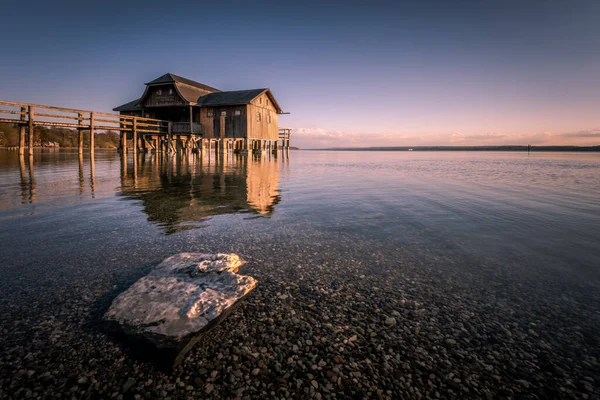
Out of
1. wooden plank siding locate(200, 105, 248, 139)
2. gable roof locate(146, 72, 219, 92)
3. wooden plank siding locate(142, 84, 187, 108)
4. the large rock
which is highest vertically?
gable roof locate(146, 72, 219, 92)

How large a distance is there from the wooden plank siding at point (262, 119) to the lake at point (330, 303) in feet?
89.1

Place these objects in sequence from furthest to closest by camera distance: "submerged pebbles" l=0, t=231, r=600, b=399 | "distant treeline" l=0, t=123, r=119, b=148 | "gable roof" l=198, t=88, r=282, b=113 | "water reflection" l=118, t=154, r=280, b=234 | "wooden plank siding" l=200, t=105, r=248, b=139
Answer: "distant treeline" l=0, t=123, r=119, b=148, "wooden plank siding" l=200, t=105, r=248, b=139, "gable roof" l=198, t=88, r=282, b=113, "water reflection" l=118, t=154, r=280, b=234, "submerged pebbles" l=0, t=231, r=600, b=399

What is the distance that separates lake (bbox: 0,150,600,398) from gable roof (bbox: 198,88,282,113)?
26885 millimetres

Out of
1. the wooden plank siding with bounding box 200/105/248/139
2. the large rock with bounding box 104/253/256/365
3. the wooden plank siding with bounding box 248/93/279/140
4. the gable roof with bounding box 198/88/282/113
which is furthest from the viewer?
the wooden plank siding with bounding box 248/93/279/140

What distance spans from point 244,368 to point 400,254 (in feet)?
10.5

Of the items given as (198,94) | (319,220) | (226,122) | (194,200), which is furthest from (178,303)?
(198,94)

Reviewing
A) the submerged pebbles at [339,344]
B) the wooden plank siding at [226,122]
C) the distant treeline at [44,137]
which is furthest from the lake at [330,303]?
the distant treeline at [44,137]

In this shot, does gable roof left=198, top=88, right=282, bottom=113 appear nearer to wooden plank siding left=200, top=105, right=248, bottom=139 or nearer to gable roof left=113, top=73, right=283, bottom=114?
gable roof left=113, top=73, right=283, bottom=114

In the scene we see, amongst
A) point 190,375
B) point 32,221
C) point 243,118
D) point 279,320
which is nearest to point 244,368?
point 190,375

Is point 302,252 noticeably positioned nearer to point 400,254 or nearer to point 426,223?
point 400,254

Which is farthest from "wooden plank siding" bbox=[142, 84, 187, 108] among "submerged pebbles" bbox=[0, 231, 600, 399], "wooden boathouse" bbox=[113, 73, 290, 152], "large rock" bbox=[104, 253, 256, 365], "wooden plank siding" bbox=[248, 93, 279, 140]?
"submerged pebbles" bbox=[0, 231, 600, 399]

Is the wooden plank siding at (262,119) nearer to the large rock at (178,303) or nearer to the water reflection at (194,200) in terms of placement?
the water reflection at (194,200)

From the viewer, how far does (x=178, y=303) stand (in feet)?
9.24

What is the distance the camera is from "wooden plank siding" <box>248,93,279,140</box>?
107 feet
